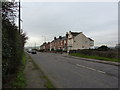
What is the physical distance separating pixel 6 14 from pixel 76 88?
4614mm

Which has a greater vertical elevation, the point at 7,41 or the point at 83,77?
the point at 7,41

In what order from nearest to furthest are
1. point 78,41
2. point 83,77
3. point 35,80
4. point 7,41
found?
point 7,41 → point 35,80 → point 83,77 → point 78,41

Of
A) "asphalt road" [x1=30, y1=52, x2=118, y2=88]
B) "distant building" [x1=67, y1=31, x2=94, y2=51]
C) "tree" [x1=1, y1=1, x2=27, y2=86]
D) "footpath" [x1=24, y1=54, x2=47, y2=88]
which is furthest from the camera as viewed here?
"distant building" [x1=67, y1=31, x2=94, y2=51]

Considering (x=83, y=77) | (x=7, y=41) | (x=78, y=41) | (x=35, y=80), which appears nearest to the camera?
(x=7, y=41)

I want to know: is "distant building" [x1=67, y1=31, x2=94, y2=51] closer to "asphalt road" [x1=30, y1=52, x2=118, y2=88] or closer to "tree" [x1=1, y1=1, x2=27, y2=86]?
"asphalt road" [x1=30, y1=52, x2=118, y2=88]

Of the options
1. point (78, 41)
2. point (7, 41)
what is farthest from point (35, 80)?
point (78, 41)

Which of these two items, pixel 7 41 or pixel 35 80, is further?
pixel 35 80

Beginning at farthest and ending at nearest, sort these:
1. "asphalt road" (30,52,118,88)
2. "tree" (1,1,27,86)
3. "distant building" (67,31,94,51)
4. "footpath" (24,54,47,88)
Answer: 1. "distant building" (67,31,94,51)
2. "asphalt road" (30,52,118,88)
3. "footpath" (24,54,47,88)
4. "tree" (1,1,27,86)

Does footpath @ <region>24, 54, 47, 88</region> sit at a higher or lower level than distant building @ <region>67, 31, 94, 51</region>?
lower

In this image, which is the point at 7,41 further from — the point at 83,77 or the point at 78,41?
the point at 78,41

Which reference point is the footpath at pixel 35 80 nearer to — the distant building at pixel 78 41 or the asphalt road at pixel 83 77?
the asphalt road at pixel 83 77

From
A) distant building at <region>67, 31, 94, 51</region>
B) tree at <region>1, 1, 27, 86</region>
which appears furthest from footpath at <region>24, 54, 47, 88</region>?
distant building at <region>67, 31, 94, 51</region>

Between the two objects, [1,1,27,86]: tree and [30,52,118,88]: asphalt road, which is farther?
[30,52,118,88]: asphalt road

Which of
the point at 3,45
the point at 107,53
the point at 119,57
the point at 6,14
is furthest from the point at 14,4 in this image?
the point at 107,53
